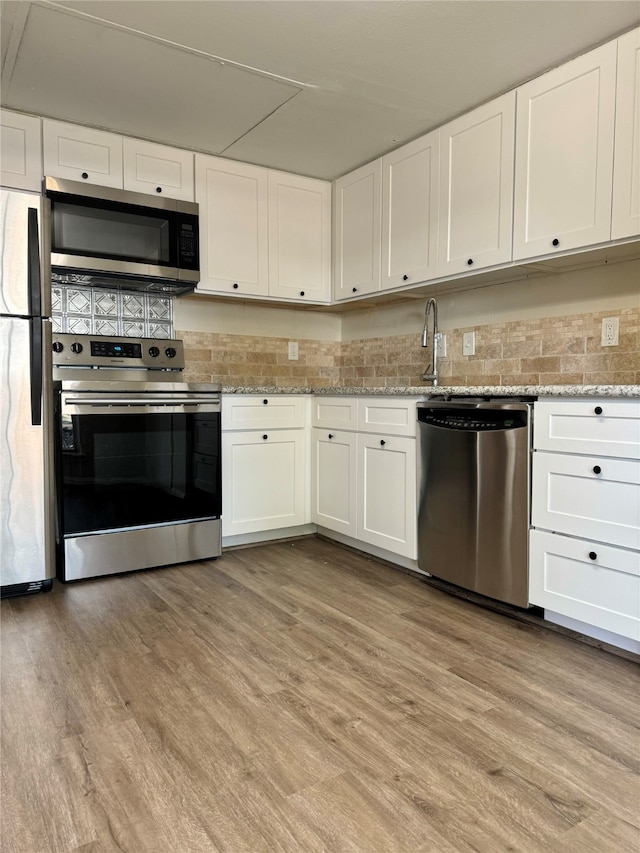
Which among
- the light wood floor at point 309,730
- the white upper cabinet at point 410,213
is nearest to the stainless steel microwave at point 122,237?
the white upper cabinet at point 410,213

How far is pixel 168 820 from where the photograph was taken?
1.18m

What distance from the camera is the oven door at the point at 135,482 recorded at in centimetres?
260

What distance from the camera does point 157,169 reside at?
3.01 metres

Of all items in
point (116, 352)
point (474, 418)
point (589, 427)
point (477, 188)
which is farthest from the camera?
point (116, 352)

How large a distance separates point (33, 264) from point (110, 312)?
747 mm

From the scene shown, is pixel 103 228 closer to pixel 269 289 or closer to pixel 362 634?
pixel 269 289

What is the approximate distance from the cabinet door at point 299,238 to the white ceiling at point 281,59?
47 centimetres

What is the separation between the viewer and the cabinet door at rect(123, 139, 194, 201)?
293cm

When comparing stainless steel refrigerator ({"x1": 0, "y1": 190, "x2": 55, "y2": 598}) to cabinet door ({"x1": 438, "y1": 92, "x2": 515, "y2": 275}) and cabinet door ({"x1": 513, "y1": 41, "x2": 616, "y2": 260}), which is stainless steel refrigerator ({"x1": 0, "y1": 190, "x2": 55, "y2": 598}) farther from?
cabinet door ({"x1": 513, "y1": 41, "x2": 616, "y2": 260})

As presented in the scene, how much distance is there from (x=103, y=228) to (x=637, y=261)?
2.38 m

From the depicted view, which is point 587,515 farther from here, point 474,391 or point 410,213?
point 410,213

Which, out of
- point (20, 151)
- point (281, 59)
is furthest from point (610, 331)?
point (20, 151)

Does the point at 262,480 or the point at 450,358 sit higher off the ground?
the point at 450,358

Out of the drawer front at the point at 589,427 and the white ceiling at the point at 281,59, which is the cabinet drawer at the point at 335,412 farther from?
the white ceiling at the point at 281,59
